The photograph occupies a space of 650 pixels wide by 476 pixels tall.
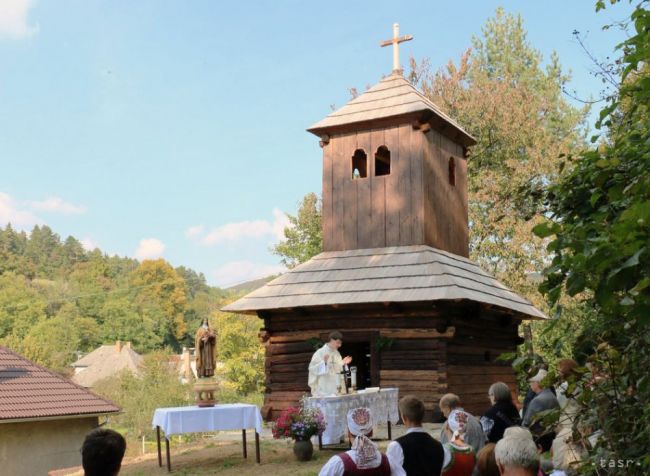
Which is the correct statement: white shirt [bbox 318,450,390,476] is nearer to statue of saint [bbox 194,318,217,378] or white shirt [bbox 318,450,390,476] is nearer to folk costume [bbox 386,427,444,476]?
folk costume [bbox 386,427,444,476]

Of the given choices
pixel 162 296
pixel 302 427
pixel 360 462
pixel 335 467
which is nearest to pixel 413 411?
pixel 360 462

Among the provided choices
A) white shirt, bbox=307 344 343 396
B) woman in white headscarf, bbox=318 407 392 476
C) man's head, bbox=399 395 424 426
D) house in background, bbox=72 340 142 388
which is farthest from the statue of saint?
house in background, bbox=72 340 142 388

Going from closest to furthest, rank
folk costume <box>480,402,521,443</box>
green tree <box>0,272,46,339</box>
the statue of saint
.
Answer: folk costume <box>480,402,521,443</box> < the statue of saint < green tree <box>0,272,46,339</box>

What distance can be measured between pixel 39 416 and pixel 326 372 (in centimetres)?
1054

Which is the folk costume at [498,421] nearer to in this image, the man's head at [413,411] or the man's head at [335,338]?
the man's head at [413,411]

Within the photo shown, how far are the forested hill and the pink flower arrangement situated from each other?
5602cm

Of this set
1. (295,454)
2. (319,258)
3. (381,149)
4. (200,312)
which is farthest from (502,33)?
(200,312)

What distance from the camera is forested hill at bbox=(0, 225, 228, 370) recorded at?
74869 mm

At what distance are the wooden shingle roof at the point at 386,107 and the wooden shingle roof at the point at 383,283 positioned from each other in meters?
2.90

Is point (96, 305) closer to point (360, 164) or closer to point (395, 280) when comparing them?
point (360, 164)

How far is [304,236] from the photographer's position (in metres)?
34.8

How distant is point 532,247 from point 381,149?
10627mm

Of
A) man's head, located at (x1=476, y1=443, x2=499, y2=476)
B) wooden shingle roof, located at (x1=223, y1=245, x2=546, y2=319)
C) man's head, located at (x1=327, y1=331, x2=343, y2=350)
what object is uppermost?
wooden shingle roof, located at (x1=223, y1=245, x2=546, y2=319)

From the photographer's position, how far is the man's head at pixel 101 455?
330 cm
